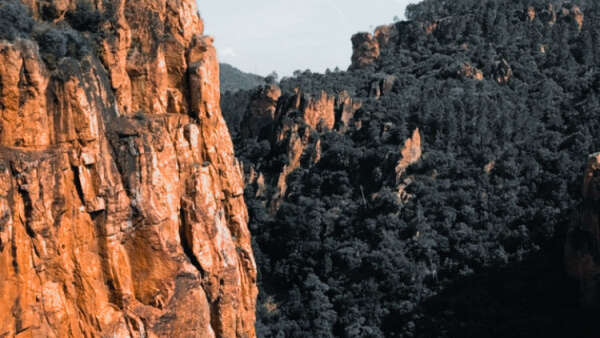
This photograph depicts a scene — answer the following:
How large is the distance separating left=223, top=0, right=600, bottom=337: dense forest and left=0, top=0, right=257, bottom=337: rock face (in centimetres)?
2226

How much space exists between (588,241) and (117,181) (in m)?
26.6

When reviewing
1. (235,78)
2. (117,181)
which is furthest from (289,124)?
(235,78)

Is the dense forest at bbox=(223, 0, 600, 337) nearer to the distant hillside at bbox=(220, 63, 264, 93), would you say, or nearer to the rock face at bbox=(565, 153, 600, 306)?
the rock face at bbox=(565, 153, 600, 306)

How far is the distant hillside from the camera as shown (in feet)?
395

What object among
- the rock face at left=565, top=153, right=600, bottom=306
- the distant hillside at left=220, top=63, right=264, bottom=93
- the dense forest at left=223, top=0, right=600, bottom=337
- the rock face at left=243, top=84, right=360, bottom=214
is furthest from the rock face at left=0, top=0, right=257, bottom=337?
the distant hillside at left=220, top=63, right=264, bottom=93

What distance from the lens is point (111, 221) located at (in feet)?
49.7

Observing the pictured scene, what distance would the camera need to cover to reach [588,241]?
112ft

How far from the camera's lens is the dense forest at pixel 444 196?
39500 mm

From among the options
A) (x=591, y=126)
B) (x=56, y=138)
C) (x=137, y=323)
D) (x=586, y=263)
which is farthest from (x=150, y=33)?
(x=591, y=126)

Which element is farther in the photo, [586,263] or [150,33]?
[586,263]

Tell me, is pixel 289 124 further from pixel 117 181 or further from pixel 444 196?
pixel 117 181

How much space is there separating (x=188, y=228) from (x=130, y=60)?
4522 millimetres

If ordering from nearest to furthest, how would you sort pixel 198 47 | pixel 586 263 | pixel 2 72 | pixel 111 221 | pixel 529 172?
pixel 2 72, pixel 111 221, pixel 198 47, pixel 586 263, pixel 529 172

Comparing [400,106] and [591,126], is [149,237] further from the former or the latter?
[400,106]
